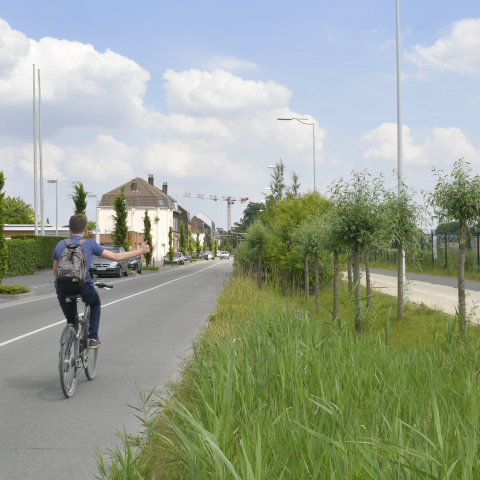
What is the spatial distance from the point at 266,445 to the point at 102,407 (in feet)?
10.8

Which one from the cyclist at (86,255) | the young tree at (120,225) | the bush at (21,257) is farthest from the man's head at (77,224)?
the young tree at (120,225)

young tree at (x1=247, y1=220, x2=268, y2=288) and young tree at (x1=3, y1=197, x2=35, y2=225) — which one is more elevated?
young tree at (x1=3, y1=197, x2=35, y2=225)

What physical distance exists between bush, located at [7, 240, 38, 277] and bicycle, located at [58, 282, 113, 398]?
27.4 metres

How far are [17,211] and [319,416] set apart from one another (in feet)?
338

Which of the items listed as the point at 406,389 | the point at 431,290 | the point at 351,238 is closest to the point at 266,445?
the point at 406,389

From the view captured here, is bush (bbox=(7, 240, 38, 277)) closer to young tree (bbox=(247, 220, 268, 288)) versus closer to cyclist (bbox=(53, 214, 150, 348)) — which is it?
young tree (bbox=(247, 220, 268, 288))

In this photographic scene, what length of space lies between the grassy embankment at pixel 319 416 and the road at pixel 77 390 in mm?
589

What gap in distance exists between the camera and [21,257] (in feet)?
109

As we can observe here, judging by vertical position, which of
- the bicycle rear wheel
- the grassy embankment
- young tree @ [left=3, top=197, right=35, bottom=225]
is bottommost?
the bicycle rear wheel

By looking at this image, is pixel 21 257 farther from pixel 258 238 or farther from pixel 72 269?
pixel 72 269

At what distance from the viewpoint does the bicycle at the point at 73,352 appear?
18.9 feet

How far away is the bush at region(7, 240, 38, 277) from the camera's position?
32031 mm

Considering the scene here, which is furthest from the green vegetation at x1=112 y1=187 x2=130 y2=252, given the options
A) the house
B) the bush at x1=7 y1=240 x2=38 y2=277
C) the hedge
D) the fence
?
the house

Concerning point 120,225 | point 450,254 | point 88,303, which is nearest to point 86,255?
point 88,303
